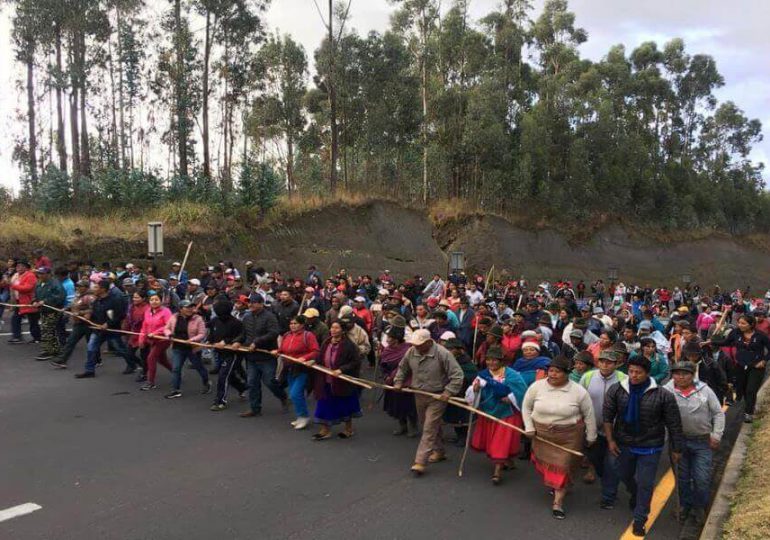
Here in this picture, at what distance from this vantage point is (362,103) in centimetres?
3475

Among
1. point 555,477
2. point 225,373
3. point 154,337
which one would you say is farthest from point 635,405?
point 154,337

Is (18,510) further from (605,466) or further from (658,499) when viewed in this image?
(658,499)

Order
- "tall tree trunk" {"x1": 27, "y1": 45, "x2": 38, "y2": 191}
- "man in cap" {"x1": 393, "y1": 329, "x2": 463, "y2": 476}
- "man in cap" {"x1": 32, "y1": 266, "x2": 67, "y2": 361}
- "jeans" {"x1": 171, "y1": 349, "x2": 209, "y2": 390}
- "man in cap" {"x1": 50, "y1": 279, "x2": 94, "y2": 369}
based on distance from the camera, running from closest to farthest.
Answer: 1. "man in cap" {"x1": 393, "y1": 329, "x2": 463, "y2": 476}
2. "jeans" {"x1": 171, "y1": 349, "x2": 209, "y2": 390}
3. "man in cap" {"x1": 50, "y1": 279, "x2": 94, "y2": 369}
4. "man in cap" {"x1": 32, "y1": 266, "x2": 67, "y2": 361}
5. "tall tree trunk" {"x1": 27, "y1": 45, "x2": 38, "y2": 191}

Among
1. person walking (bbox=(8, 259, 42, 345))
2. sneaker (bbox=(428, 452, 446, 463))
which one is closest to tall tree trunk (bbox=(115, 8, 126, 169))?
person walking (bbox=(8, 259, 42, 345))

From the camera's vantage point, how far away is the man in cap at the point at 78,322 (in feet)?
35.1

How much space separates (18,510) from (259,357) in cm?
365

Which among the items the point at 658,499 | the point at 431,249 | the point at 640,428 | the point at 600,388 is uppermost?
the point at 431,249

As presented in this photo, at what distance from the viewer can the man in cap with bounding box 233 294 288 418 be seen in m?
8.61

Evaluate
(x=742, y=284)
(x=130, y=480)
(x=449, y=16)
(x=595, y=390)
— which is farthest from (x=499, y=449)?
(x=742, y=284)

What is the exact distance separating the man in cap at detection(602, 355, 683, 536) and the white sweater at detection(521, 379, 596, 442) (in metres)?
0.22

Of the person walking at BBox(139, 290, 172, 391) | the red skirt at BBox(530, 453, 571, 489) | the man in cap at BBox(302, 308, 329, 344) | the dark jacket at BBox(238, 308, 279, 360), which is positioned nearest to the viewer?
the red skirt at BBox(530, 453, 571, 489)

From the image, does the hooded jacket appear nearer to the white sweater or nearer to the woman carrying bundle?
the white sweater

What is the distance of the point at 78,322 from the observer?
1073 centimetres

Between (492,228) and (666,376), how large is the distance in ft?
103
